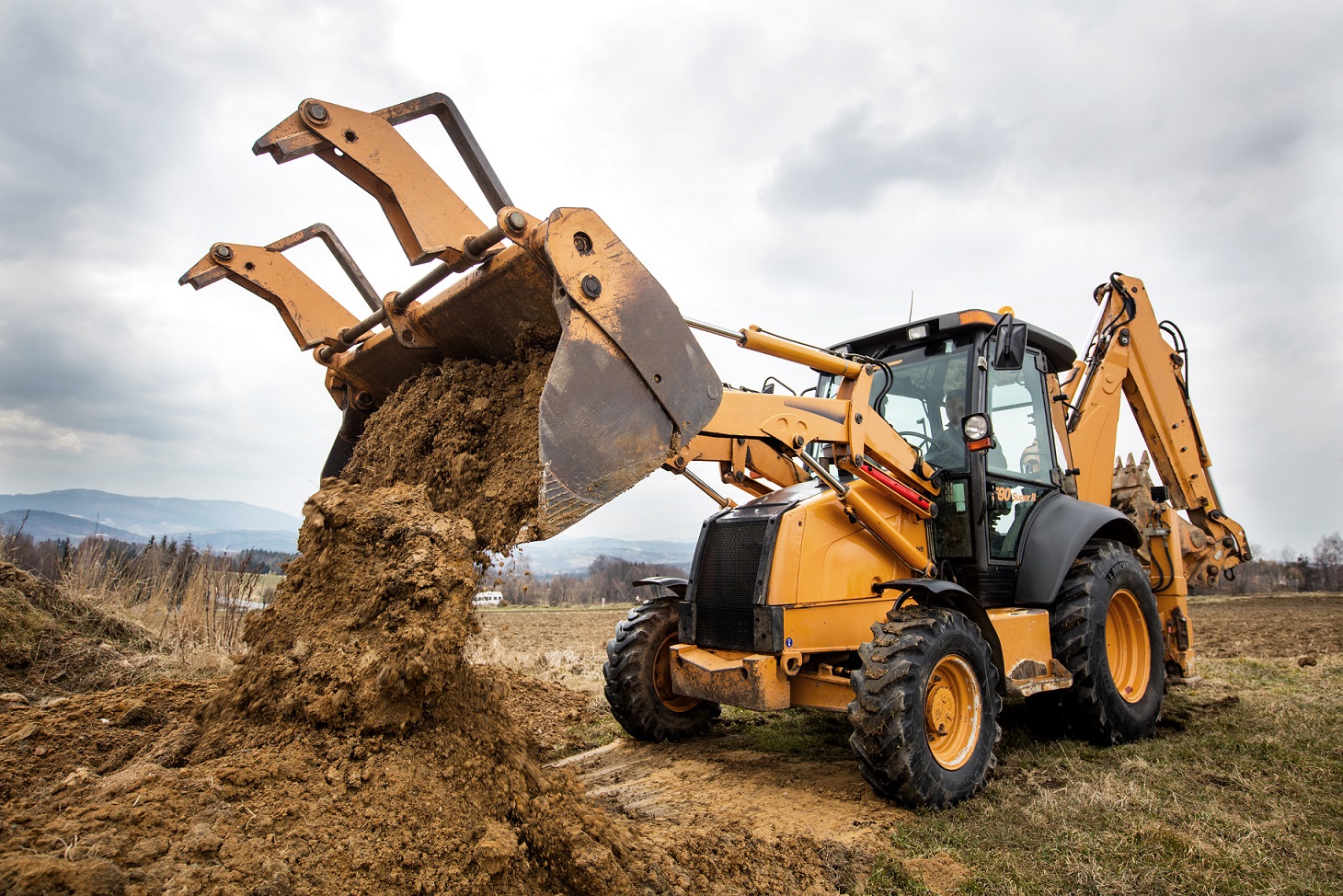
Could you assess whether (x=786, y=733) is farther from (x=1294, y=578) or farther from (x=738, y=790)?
(x=1294, y=578)

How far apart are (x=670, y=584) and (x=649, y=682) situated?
2.29 feet

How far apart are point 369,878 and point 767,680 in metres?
2.34

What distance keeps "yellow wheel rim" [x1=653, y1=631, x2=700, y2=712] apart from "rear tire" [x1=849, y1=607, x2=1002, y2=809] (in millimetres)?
1645

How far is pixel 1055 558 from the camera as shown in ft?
16.8

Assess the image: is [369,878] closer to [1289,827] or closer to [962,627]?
[962,627]

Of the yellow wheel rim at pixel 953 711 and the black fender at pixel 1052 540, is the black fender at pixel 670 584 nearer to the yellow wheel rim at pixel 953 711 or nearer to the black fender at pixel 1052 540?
the yellow wheel rim at pixel 953 711

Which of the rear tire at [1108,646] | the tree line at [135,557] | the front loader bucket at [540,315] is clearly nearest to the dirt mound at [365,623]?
the front loader bucket at [540,315]

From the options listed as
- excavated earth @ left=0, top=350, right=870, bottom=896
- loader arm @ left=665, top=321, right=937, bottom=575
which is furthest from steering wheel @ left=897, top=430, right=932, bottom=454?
excavated earth @ left=0, top=350, right=870, bottom=896

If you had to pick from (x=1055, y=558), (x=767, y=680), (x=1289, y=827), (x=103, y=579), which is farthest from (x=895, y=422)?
(x=103, y=579)

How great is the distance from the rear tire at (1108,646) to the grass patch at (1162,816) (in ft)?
0.60

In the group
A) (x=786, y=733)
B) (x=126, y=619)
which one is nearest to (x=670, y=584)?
(x=786, y=733)

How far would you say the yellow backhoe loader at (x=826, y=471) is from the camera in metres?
3.34

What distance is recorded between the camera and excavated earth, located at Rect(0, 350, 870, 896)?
2.35 meters

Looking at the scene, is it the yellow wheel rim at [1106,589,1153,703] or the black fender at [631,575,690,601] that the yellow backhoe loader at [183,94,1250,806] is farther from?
the black fender at [631,575,690,601]
